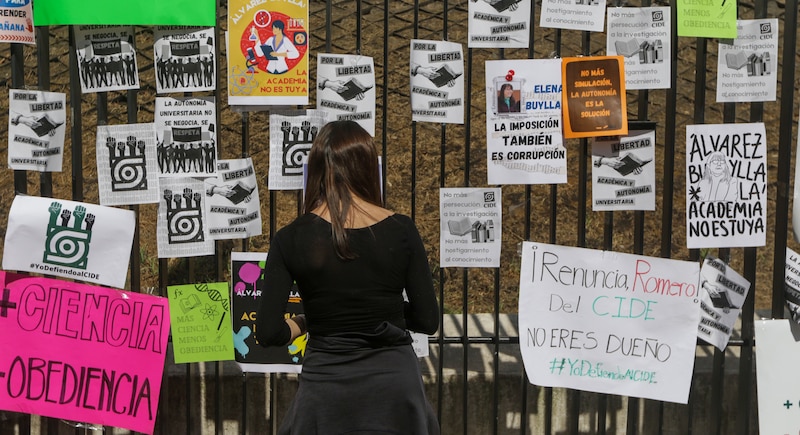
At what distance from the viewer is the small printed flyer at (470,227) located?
411 centimetres

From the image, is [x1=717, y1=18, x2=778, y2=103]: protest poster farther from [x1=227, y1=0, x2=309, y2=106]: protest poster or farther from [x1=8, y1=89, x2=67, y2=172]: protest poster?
[x1=8, y1=89, x2=67, y2=172]: protest poster

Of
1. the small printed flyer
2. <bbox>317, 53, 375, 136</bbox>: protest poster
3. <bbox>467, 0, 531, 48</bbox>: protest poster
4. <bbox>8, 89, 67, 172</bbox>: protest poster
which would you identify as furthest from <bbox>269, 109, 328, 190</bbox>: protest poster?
<bbox>8, 89, 67, 172</bbox>: protest poster

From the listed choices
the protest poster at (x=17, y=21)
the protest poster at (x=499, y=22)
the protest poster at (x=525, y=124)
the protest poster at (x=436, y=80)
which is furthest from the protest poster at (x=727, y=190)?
the protest poster at (x=17, y=21)

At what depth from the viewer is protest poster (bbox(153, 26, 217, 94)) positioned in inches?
157

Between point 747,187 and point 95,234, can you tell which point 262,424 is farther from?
point 747,187

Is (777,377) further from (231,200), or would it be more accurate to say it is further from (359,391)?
(231,200)

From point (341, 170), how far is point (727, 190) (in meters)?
2.04

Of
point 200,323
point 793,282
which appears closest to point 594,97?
point 793,282

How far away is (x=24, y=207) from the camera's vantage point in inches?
160

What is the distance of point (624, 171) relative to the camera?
4.16 m

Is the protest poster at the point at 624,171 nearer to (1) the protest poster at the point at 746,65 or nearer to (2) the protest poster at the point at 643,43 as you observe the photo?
(2) the protest poster at the point at 643,43

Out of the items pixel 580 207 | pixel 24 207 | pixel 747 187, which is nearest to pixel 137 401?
pixel 24 207

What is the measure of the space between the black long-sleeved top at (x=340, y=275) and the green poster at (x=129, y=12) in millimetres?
1391

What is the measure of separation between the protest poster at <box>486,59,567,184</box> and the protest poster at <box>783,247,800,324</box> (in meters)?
1.16
